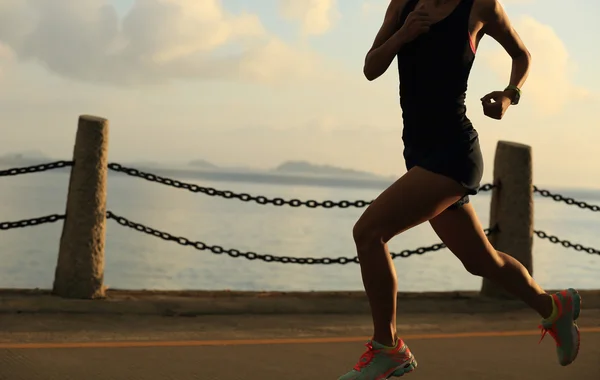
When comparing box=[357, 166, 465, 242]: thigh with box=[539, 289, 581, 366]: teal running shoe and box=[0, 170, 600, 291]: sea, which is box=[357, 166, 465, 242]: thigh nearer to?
box=[539, 289, 581, 366]: teal running shoe

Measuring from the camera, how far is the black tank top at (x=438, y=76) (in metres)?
5.18

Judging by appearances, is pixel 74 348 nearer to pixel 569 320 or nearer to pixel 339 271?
pixel 569 320

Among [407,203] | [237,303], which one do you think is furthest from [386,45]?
[237,303]

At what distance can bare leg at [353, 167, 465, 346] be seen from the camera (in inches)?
203

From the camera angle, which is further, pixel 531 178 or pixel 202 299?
pixel 531 178

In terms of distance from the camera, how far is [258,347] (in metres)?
6.67

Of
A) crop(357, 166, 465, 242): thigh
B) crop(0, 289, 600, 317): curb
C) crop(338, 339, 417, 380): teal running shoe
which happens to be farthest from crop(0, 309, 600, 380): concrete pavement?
crop(357, 166, 465, 242): thigh

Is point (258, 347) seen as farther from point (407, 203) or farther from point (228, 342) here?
point (407, 203)

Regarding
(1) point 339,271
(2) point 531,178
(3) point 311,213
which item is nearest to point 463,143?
(2) point 531,178

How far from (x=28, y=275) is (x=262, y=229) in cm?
2227

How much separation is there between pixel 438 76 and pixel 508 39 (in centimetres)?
56

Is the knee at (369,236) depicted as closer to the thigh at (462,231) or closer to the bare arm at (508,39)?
the thigh at (462,231)

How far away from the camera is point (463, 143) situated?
520 centimetres

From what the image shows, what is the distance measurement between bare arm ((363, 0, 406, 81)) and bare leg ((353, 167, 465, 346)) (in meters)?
0.51
